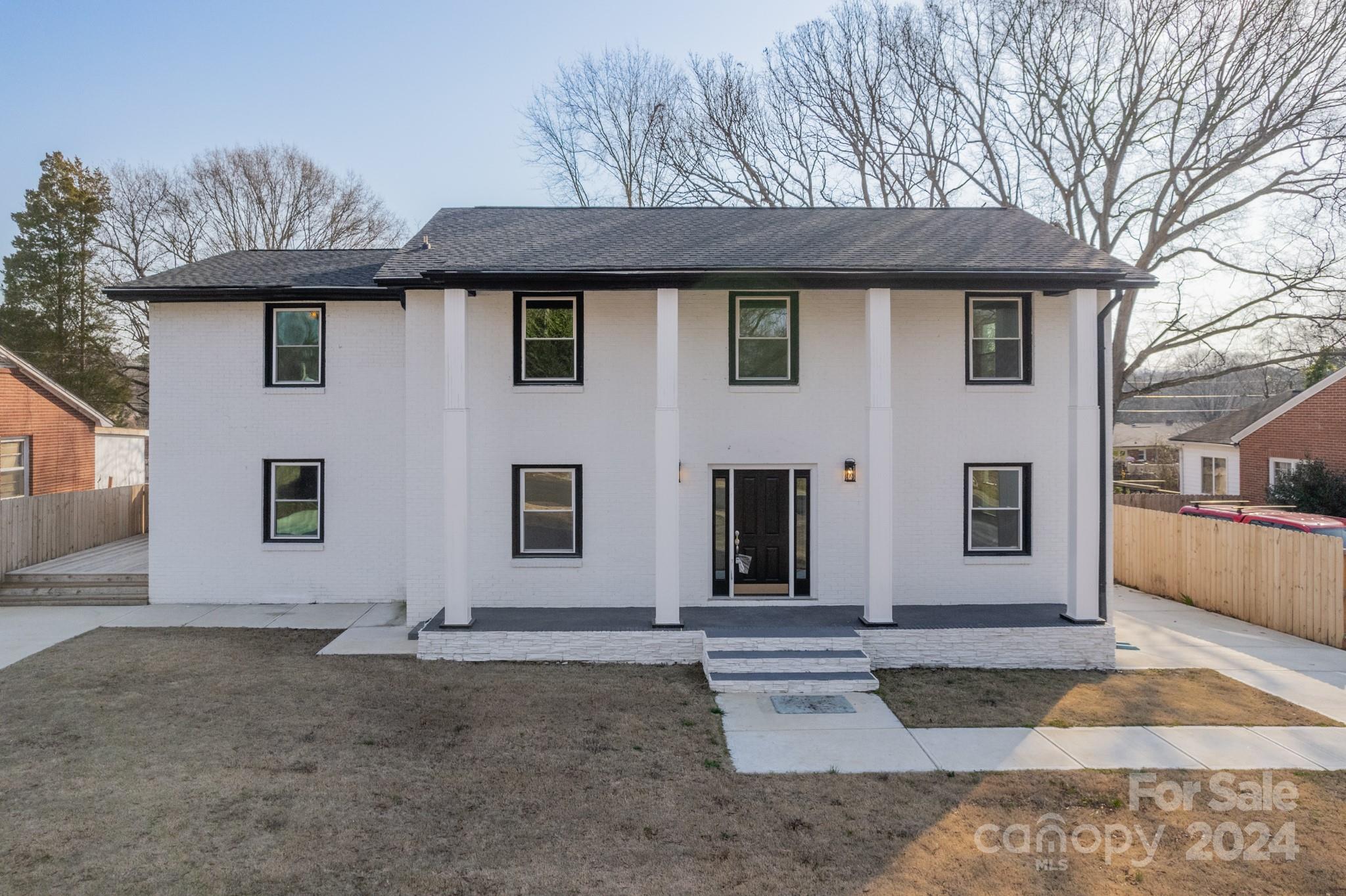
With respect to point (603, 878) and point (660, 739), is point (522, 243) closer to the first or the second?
point (660, 739)

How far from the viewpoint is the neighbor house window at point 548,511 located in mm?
10859

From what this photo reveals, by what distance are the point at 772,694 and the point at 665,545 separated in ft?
7.75

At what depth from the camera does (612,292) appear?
10805 mm

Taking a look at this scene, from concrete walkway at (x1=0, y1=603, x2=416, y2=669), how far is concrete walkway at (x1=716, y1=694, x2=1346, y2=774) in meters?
5.48

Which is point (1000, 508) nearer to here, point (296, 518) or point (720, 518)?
point (720, 518)

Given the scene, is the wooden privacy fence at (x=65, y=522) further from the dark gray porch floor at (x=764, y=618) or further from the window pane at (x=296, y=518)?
the dark gray porch floor at (x=764, y=618)

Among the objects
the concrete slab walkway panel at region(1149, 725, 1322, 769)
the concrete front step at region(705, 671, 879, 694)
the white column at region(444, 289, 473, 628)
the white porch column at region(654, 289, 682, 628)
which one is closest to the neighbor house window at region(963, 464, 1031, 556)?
the concrete front step at region(705, 671, 879, 694)

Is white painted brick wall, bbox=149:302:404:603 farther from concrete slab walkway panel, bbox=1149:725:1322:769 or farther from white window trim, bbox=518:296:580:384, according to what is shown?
concrete slab walkway panel, bbox=1149:725:1322:769

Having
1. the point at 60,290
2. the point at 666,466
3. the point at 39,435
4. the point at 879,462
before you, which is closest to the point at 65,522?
the point at 39,435

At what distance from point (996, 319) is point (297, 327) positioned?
11.8 meters

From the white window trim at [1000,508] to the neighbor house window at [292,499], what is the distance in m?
10.9

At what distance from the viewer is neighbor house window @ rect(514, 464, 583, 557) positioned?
10859mm

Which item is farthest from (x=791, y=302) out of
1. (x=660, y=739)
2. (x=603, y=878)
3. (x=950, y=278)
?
(x=603, y=878)

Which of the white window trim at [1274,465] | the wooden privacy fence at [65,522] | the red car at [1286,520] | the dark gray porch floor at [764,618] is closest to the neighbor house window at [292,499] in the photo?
the dark gray porch floor at [764,618]
